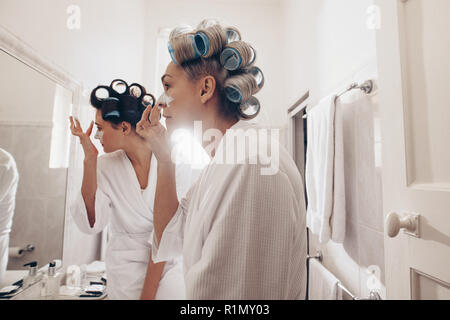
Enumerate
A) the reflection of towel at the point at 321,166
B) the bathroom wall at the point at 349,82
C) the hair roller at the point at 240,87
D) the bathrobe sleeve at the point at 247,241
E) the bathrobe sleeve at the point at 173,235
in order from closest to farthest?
the bathrobe sleeve at the point at 247,241
the hair roller at the point at 240,87
the bathrobe sleeve at the point at 173,235
the bathroom wall at the point at 349,82
the reflection of towel at the point at 321,166

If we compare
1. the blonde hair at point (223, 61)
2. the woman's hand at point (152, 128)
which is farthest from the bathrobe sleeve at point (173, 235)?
the blonde hair at point (223, 61)

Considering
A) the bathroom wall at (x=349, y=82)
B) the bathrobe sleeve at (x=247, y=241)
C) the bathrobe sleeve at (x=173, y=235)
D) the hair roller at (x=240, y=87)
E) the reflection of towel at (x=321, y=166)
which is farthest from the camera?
the reflection of towel at (x=321, y=166)

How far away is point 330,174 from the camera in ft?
2.60

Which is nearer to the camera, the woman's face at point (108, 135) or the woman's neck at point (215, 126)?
the woman's neck at point (215, 126)

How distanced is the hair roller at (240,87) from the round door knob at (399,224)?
358 millimetres

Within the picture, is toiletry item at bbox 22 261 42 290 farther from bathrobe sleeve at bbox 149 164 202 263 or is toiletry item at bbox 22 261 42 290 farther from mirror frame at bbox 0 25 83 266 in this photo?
bathrobe sleeve at bbox 149 164 202 263

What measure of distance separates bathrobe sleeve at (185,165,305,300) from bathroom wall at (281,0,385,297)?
0.49 metres

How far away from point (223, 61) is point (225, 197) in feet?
0.97

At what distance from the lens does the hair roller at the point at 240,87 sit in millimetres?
445

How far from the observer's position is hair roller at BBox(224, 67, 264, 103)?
1.46 feet

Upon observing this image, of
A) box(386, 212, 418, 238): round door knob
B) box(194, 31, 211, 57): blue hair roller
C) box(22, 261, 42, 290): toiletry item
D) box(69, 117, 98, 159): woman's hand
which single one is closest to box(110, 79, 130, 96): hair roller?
box(69, 117, 98, 159): woman's hand

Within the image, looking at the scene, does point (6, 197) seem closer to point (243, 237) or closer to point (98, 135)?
point (98, 135)

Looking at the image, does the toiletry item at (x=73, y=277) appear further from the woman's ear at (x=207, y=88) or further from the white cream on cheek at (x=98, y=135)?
the woman's ear at (x=207, y=88)
